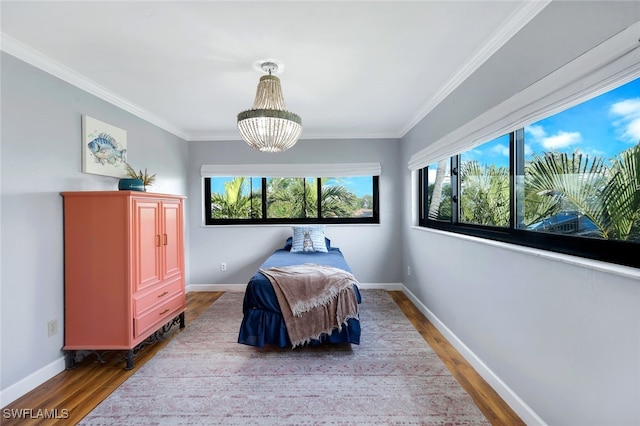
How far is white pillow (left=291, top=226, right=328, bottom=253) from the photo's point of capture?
150 inches

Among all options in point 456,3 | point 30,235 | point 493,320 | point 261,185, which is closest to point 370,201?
point 261,185

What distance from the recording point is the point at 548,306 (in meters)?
1.48

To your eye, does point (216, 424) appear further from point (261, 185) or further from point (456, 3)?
point (261, 185)

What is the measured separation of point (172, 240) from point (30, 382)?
1.37 meters

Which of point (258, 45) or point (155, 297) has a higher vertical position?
point (258, 45)

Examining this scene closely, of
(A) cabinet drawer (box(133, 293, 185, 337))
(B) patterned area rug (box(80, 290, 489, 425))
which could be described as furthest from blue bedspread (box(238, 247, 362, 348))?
(A) cabinet drawer (box(133, 293, 185, 337))

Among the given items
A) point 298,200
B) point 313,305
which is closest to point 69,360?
point 313,305

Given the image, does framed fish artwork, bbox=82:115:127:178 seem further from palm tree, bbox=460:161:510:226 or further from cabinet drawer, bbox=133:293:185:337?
palm tree, bbox=460:161:510:226

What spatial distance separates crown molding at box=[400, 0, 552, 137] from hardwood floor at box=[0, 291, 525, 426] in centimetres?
231

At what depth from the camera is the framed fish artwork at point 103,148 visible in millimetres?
2455

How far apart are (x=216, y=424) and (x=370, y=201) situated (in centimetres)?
339

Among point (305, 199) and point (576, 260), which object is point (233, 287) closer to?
point (305, 199)

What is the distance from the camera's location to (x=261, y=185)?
Answer: 4.37 meters

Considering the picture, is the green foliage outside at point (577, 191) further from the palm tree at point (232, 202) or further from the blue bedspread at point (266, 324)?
the palm tree at point (232, 202)
